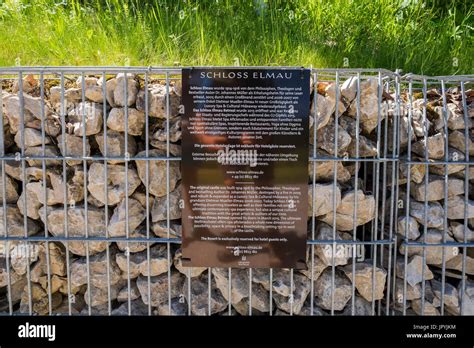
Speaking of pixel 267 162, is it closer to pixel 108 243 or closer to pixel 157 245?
pixel 157 245

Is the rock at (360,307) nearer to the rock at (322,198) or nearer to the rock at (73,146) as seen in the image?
the rock at (322,198)

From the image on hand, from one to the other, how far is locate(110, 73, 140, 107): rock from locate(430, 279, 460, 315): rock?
2.37m

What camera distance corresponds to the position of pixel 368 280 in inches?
137

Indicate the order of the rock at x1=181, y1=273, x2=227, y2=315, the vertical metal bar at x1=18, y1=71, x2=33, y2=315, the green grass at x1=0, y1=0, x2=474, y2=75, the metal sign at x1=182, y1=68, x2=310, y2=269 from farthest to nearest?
the green grass at x1=0, y1=0, x2=474, y2=75, the rock at x1=181, y1=273, x2=227, y2=315, the vertical metal bar at x1=18, y1=71, x2=33, y2=315, the metal sign at x1=182, y1=68, x2=310, y2=269

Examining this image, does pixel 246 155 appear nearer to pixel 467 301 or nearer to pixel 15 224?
pixel 15 224

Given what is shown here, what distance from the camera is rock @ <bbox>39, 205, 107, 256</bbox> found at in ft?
11.4

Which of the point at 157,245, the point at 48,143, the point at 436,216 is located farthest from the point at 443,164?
the point at 48,143

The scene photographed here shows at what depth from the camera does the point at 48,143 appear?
3.52 m

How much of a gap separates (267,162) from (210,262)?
731 mm

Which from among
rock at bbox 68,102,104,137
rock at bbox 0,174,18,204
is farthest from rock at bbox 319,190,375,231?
rock at bbox 0,174,18,204

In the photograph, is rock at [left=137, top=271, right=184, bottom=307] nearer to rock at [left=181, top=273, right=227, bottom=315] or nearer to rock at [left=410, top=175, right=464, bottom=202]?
rock at [left=181, top=273, right=227, bottom=315]

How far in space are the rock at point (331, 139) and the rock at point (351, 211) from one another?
301 mm

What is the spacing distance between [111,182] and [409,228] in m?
1.97

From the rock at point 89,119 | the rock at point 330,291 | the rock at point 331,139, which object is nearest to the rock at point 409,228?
the rock at point 330,291
